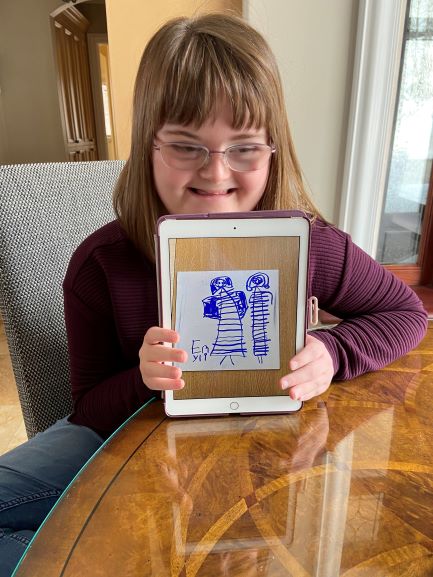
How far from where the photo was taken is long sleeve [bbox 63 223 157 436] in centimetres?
77

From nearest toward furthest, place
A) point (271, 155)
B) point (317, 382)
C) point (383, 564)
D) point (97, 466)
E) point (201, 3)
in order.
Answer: point (383, 564), point (97, 466), point (317, 382), point (271, 155), point (201, 3)

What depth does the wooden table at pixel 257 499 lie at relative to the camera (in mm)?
384

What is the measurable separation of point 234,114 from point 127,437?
1.54ft

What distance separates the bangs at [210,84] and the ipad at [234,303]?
0.68 feet

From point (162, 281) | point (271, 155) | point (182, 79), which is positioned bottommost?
point (162, 281)

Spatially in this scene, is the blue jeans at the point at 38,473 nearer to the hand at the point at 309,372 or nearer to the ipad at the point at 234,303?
the ipad at the point at 234,303

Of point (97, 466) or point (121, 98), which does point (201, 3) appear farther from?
point (97, 466)

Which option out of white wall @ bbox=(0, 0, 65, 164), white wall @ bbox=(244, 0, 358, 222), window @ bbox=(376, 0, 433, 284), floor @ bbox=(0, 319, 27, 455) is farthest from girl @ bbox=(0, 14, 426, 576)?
white wall @ bbox=(0, 0, 65, 164)

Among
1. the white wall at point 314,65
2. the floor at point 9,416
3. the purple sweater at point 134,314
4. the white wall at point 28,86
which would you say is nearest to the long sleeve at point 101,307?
the purple sweater at point 134,314

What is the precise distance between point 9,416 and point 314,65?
1665 millimetres

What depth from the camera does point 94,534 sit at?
412 millimetres

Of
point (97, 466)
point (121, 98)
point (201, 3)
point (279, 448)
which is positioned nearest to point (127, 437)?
point (97, 466)

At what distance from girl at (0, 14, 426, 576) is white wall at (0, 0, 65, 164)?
134 inches

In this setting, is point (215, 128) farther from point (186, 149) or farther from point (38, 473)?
point (38, 473)
